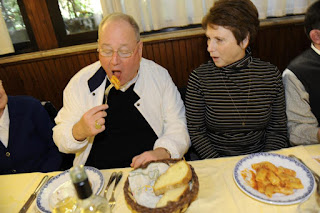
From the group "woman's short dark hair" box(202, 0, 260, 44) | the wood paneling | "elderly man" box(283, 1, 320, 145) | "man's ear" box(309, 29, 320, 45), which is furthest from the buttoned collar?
"man's ear" box(309, 29, 320, 45)

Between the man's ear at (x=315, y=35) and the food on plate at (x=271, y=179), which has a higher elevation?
the man's ear at (x=315, y=35)

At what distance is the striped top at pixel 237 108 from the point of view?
170 cm

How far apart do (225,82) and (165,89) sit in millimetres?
427

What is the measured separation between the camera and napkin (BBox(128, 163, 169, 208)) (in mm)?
1051

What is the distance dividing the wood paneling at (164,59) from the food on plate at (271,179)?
6.79 ft

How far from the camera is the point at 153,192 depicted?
108 centimetres

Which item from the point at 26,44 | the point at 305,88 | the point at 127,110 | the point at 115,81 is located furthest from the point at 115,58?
the point at 26,44

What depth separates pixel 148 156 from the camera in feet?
4.56

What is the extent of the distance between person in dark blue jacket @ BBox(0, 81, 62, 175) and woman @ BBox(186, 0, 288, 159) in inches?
42.3

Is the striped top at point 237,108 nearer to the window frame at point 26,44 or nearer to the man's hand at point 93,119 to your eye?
the man's hand at point 93,119

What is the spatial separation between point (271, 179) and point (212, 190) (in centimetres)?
25

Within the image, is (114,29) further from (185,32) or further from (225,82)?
(185,32)

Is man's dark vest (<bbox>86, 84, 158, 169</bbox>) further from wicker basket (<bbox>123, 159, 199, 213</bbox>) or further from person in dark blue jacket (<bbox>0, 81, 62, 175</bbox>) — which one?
wicker basket (<bbox>123, 159, 199, 213</bbox>)

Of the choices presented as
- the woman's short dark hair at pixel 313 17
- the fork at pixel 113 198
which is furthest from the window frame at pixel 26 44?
the woman's short dark hair at pixel 313 17
